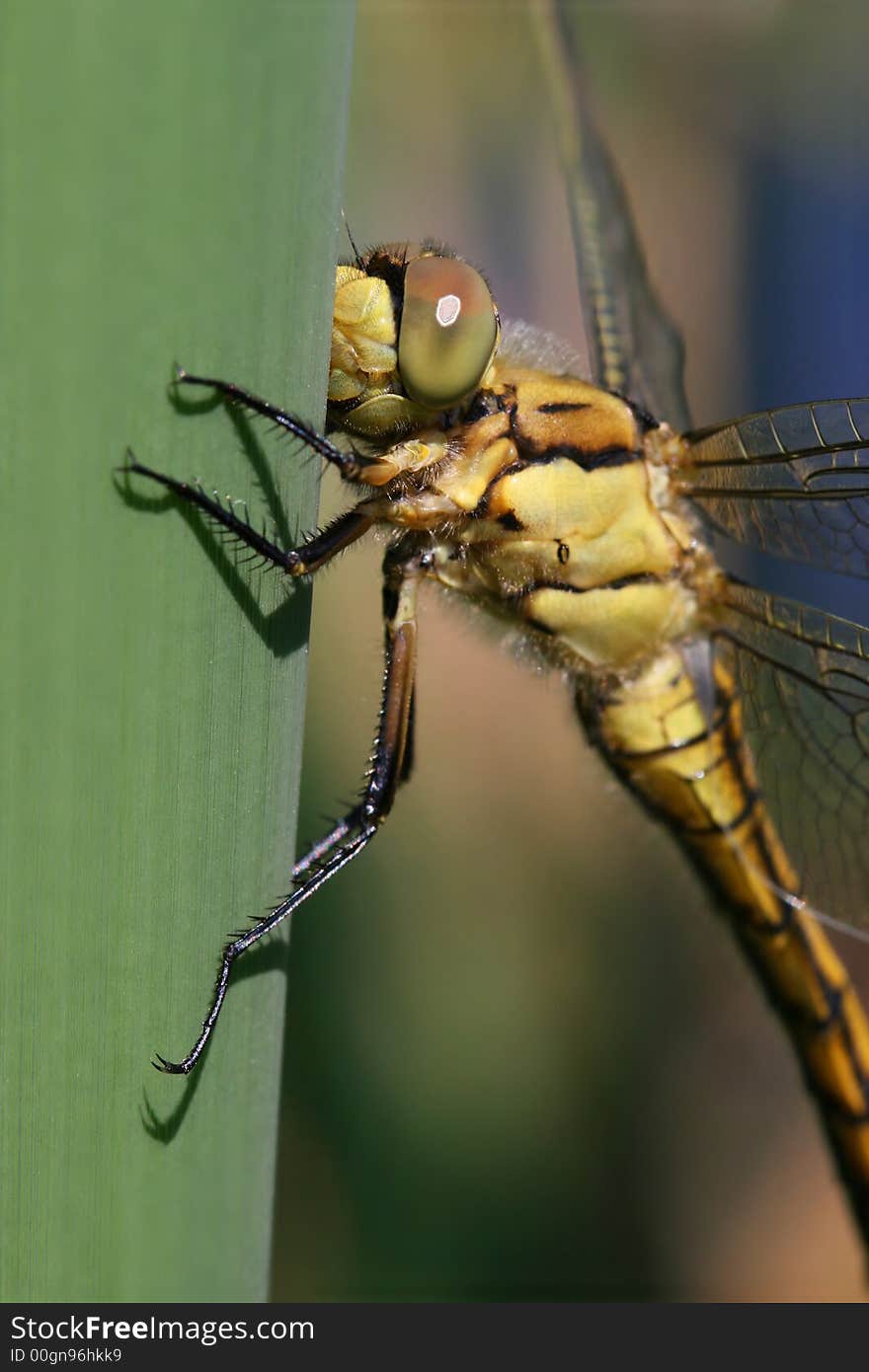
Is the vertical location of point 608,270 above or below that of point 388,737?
above

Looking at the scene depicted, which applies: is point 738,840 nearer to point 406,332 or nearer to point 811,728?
point 811,728

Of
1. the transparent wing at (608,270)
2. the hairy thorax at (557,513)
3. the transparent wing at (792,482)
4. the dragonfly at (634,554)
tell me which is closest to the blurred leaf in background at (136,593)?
the dragonfly at (634,554)

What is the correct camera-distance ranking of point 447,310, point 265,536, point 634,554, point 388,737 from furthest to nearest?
point 634,554, point 388,737, point 447,310, point 265,536

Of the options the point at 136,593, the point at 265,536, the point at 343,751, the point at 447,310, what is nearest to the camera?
the point at 136,593

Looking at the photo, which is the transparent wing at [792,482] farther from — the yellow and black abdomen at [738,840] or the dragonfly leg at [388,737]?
the dragonfly leg at [388,737]

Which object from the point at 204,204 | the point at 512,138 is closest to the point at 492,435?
the point at 204,204

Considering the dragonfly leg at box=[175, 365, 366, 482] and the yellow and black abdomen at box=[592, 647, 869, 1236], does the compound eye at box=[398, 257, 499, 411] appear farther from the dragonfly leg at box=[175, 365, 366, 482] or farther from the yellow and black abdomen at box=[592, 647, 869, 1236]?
the yellow and black abdomen at box=[592, 647, 869, 1236]

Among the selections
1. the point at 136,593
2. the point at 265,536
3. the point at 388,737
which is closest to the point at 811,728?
the point at 388,737
